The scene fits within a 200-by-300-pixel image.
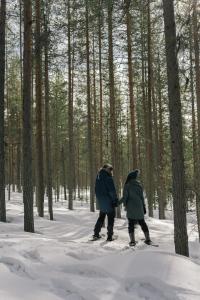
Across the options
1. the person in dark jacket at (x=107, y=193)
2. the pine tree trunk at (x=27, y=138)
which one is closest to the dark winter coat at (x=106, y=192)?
the person in dark jacket at (x=107, y=193)

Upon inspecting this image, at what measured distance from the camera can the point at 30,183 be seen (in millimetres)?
11852

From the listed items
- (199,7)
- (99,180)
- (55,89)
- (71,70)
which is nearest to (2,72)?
(99,180)

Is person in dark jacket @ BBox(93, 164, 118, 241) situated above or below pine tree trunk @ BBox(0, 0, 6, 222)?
below

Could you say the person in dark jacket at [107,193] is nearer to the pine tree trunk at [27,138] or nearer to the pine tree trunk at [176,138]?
the pine tree trunk at [27,138]

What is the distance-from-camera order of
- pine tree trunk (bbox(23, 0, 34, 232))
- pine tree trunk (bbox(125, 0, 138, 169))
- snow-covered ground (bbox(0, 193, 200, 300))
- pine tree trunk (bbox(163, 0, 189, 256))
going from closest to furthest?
snow-covered ground (bbox(0, 193, 200, 300)) → pine tree trunk (bbox(163, 0, 189, 256)) → pine tree trunk (bbox(23, 0, 34, 232)) → pine tree trunk (bbox(125, 0, 138, 169))

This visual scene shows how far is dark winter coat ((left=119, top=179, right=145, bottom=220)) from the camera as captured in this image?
1084 centimetres

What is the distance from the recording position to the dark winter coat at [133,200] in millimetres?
10836

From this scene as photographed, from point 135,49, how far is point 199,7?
43.3 feet

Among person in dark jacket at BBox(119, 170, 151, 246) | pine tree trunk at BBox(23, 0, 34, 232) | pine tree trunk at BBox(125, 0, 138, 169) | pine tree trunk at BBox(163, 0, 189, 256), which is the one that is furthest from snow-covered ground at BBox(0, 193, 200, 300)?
pine tree trunk at BBox(125, 0, 138, 169)

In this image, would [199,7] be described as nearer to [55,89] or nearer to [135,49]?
[135,49]

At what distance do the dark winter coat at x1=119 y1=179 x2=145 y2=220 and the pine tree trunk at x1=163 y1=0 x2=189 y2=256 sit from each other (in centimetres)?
217

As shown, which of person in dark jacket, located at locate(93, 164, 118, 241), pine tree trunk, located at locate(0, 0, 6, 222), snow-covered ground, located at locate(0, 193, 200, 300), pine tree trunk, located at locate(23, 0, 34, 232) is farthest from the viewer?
pine tree trunk, located at locate(0, 0, 6, 222)

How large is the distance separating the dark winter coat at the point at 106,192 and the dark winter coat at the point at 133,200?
0.41 m

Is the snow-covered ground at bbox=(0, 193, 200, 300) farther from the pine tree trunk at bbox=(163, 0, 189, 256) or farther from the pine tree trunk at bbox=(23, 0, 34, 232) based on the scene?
the pine tree trunk at bbox=(23, 0, 34, 232)
